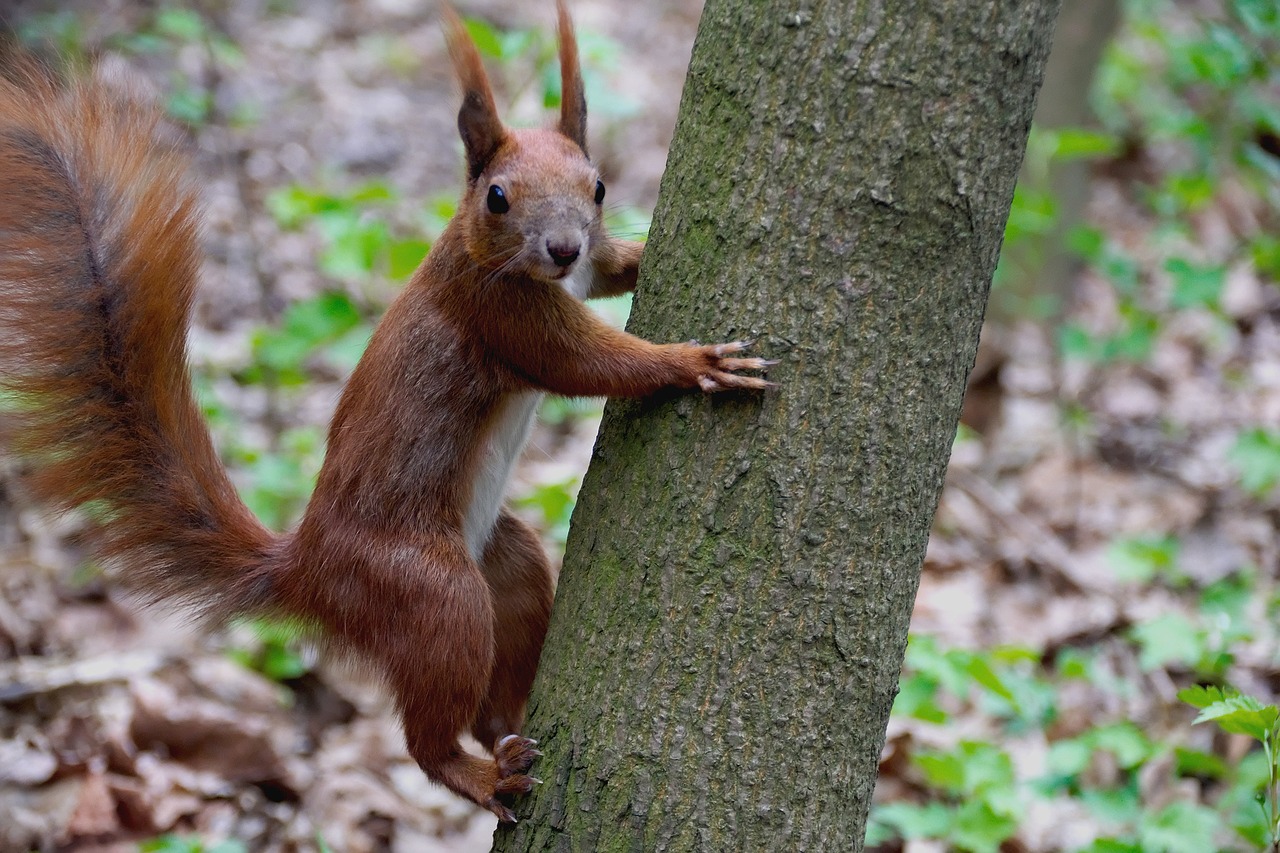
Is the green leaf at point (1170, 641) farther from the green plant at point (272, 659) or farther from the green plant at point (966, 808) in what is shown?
the green plant at point (272, 659)

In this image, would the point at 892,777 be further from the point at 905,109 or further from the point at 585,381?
the point at 905,109

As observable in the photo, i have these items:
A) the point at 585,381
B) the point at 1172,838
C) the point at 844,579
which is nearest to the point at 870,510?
the point at 844,579

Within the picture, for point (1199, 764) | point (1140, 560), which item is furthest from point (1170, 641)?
point (1140, 560)

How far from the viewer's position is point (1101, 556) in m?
4.58

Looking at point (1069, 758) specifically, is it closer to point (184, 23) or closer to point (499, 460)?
point (499, 460)

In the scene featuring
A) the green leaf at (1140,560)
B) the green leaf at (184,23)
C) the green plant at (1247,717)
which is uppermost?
the green leaf at (184,23)

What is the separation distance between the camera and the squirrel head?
7.36 feet

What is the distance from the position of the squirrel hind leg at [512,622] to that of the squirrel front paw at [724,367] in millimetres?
858

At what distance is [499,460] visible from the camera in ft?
8.31

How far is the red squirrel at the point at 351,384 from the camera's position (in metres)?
2.26

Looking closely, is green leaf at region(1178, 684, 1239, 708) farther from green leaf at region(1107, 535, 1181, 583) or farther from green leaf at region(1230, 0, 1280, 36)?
green leaf at region(1230, 0, 1280, 36)

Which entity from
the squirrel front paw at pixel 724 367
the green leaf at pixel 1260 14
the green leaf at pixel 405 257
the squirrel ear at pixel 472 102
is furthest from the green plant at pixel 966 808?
the green leaf at pixel 1260 14

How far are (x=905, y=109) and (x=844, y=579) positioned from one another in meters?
0.71

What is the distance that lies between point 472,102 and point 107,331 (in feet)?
2.81
